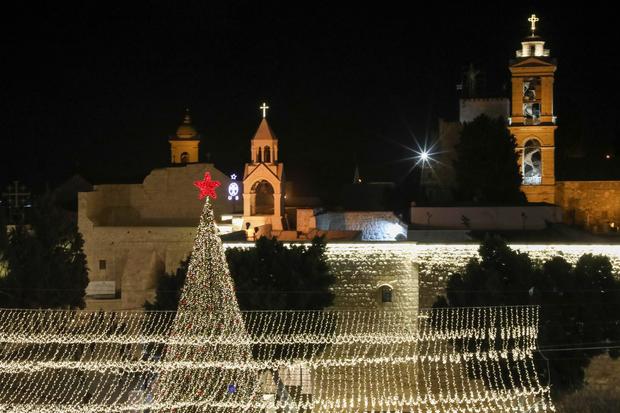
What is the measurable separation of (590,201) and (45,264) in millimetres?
16580

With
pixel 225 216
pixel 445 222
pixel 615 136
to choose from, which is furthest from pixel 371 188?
pixel 615 136

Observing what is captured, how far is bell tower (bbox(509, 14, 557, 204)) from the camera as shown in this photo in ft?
128

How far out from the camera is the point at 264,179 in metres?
38.3

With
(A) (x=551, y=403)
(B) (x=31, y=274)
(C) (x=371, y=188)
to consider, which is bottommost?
(A) (x=551, y=403)

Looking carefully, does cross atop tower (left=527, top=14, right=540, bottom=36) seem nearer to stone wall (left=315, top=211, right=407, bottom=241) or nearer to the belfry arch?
stone wall (left=315, top=211, right=407, bottom=241)

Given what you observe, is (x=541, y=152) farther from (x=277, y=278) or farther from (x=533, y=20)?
(x=277, y=278)

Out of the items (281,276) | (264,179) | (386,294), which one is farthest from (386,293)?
(264,179)

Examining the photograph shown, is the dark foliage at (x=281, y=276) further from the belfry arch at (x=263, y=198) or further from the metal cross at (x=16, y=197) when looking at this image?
the metal cross at (x=16, y=197)

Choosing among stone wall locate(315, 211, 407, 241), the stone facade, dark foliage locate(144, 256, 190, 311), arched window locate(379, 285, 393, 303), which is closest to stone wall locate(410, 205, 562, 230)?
stone wall locate(315, 211, 407, 241)

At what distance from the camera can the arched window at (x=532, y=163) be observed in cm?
3925

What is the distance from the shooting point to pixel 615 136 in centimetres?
4853

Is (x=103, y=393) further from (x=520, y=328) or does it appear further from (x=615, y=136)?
(x=615, y=136)

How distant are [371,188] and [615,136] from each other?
11481 mm

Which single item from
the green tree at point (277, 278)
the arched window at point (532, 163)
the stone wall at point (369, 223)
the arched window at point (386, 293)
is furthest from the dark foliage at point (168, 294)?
the arched window at point (532, 163)
